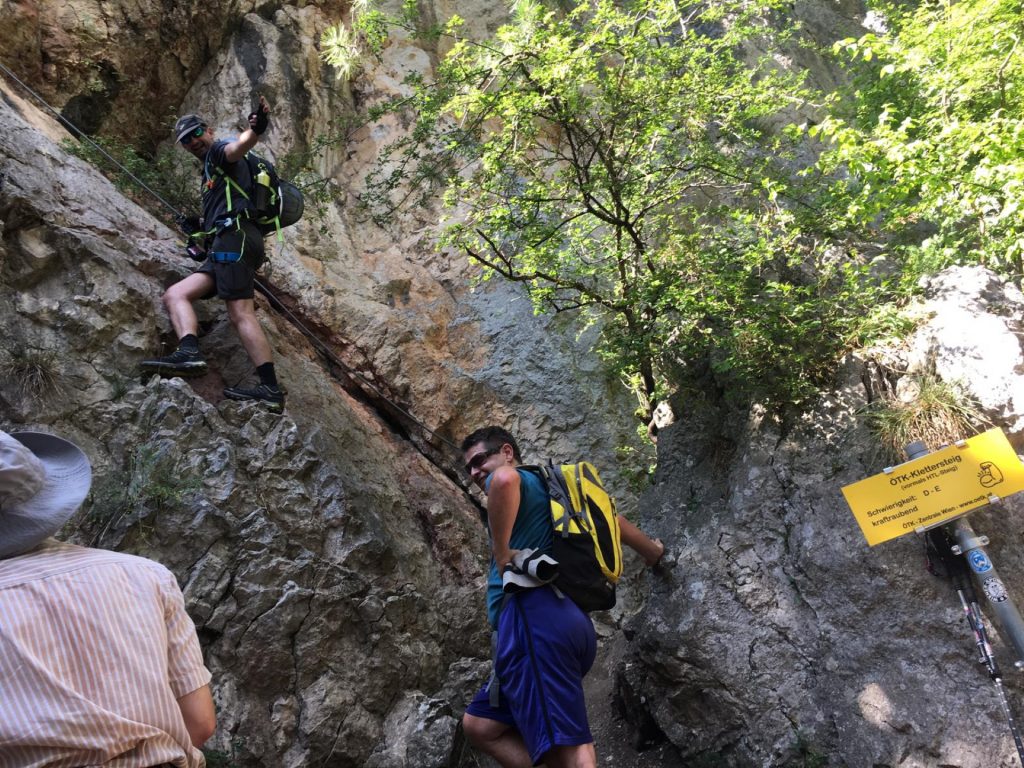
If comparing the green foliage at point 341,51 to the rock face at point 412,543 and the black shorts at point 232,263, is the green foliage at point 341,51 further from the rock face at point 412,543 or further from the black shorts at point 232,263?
the black shorts at point 232,263

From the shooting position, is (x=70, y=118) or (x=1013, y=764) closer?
(x=1013, y=764)

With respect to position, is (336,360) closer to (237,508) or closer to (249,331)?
(249,331)

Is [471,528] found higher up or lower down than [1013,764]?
higher up

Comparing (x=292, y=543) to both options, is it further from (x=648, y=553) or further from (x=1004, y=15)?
(x=1004, y=15)

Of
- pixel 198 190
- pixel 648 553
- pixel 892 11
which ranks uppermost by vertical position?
pixel 198 190

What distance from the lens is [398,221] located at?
8758 mm

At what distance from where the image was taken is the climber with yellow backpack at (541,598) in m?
3.19

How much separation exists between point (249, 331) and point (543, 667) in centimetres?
329

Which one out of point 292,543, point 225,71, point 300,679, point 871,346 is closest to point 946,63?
point 871,346

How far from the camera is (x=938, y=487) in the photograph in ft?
11.2

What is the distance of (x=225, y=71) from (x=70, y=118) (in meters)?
2.23

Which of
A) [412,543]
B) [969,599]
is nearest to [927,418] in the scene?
[969,599]

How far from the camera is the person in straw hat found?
153 cm

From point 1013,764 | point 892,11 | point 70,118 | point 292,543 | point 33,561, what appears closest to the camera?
point 33,561
